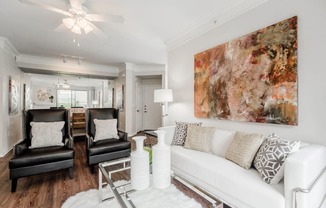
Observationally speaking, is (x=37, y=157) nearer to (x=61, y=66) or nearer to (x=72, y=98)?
(x=61, y=66)

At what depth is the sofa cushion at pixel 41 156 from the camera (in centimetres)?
213

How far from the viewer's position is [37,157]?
88.2 inches

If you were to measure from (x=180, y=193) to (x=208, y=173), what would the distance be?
0.40m

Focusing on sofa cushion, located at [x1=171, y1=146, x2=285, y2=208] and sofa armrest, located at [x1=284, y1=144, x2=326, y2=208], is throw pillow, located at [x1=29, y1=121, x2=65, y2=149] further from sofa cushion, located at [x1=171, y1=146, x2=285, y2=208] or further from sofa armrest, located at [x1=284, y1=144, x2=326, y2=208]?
sofa armrest, located at [x1=284, y1=144, x2=326, y2=208]

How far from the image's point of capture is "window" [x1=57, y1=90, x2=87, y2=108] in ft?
24.1

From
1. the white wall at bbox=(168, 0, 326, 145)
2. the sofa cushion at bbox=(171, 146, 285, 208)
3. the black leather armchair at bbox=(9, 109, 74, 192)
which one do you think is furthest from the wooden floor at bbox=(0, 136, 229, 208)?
the white wall at bbox=(168, 0, 326, 145)

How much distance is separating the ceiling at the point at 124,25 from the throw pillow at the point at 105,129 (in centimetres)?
164

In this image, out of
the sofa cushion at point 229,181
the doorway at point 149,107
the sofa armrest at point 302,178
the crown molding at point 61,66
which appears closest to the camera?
the sofa armrest at point 302,178

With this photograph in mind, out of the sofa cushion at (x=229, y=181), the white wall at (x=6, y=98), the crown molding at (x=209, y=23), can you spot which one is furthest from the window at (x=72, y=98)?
the sofa cushion at (x=229, y=181)

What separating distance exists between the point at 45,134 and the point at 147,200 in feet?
7.12

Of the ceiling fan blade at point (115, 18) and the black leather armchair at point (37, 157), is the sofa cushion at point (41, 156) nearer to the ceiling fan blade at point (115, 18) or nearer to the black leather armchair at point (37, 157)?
the black leather armchair at point (37, 157)

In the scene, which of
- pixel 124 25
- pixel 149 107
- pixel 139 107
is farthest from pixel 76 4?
pixel 149 107

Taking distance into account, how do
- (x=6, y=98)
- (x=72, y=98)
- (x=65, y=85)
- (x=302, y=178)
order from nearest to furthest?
(x=302, y=178) < (x=6, y=98) < (x=65, y=85) < (x=72, y=98)

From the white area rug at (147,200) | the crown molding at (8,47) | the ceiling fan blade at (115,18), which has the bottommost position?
the white area rug at (147,200)
